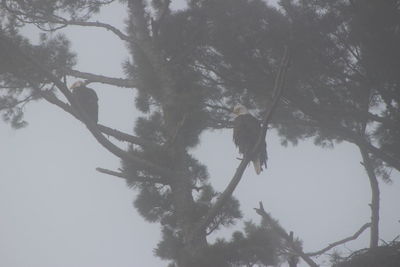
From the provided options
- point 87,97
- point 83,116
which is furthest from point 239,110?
point 83,116

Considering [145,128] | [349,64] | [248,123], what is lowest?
[145,128]

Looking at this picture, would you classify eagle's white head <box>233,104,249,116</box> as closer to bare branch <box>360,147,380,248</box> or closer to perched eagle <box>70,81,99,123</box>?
bare branch <box>360,147,380,248</box>

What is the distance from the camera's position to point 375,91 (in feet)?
15.9

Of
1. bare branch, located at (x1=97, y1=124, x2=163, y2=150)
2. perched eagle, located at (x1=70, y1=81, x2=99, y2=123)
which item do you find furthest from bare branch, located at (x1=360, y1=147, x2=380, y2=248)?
perched eagle, located at (x1=70, y1=81, x2=99, y2=123)

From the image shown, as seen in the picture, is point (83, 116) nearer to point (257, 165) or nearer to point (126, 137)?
point (126, 137)

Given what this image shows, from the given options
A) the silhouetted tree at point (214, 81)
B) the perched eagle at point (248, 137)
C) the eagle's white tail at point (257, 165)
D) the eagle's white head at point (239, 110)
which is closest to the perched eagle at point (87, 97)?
the silhouetted tree at point (214, 81)

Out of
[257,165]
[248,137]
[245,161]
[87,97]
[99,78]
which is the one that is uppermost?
[87,97]

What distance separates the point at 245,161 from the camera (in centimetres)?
319

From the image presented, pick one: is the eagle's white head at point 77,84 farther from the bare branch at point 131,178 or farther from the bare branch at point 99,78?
the bare branch at point 131,178

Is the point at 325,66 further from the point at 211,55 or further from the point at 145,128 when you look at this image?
the point at 145,128

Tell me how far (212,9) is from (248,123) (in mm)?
1304

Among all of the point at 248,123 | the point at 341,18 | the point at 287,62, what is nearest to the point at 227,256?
the point at 287,62

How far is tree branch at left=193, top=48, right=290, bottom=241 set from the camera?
307 cm

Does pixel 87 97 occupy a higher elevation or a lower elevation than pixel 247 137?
higher
